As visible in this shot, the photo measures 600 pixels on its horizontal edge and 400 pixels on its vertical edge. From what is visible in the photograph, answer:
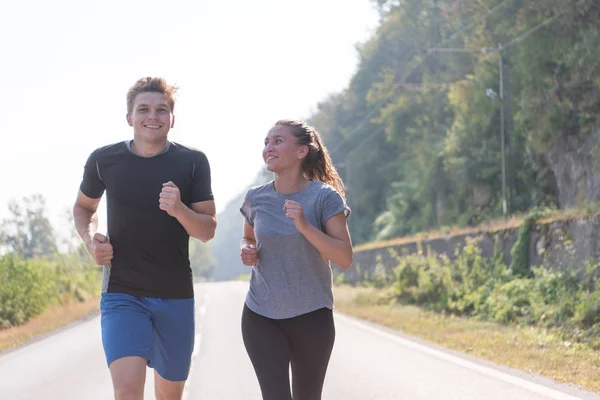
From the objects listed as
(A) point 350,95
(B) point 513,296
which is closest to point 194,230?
(B) point 513,296

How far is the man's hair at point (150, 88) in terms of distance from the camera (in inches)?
207

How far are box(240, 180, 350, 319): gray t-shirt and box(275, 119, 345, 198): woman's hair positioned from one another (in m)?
0.23

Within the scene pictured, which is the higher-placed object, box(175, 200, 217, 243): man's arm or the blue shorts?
box(175, 200, 217, 243): man's arm

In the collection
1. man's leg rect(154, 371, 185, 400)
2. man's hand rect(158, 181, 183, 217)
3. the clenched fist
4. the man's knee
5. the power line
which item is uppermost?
the power line

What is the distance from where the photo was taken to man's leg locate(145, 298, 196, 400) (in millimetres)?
5176

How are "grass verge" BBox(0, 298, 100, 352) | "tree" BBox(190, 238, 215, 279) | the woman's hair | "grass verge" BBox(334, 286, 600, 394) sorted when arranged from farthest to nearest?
"tree" BBox(190, 238, 215, 279), "grass verge" BBox(0, 298, 100, 352), "grass verge" BBox(334, 286, 600, 394), the woman's hair

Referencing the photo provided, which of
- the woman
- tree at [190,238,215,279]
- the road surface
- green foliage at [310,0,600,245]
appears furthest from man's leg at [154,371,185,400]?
tree at [190,238,215,279]

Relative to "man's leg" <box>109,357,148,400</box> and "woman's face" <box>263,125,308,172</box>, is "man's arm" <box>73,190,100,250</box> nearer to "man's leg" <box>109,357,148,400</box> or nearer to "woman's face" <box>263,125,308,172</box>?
"man's leg" <box>109,357,148,400</box>

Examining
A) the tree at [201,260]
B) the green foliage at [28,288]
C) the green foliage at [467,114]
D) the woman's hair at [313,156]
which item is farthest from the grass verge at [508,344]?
the tree at [201,260]

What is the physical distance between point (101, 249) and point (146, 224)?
29 cm

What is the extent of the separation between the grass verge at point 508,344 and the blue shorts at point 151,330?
501 centimetres

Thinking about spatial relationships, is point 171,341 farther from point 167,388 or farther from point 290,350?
point 290,350

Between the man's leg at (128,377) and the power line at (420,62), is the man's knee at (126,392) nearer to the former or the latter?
the man's leg at (128,377)

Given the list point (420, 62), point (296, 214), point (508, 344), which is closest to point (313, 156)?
point (296, 214)
